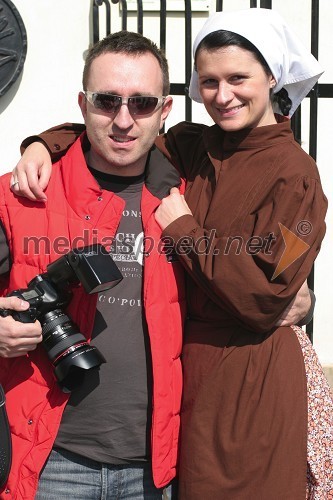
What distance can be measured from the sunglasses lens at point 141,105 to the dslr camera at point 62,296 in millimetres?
446

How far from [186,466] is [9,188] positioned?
3.20 ft

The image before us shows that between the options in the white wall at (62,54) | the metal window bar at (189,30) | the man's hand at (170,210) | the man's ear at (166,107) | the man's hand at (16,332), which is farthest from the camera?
the white wall at (62,54)

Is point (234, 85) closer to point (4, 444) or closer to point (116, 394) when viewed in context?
point (116, 394)

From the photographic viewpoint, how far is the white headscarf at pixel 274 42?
2.29 metres

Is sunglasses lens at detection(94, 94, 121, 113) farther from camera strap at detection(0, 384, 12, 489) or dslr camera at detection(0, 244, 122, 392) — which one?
camera strap at detection(0, 384, 12, 489)

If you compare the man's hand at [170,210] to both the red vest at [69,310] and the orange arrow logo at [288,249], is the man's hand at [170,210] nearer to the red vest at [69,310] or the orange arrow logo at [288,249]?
the red vest at [69,310]

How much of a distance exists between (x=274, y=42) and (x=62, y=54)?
6.41 feet

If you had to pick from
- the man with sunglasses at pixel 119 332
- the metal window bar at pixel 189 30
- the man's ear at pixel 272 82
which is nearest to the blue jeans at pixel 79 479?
the man with sunglasses at pixel 119 332

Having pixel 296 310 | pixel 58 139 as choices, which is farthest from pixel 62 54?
pixel 296 310

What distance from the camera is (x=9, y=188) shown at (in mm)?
2293

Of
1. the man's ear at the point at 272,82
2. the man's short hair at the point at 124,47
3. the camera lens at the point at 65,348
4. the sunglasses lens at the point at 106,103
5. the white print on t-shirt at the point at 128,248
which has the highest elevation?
the man's short hair at the point at 124,47

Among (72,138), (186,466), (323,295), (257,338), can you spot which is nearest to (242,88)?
(72,138)

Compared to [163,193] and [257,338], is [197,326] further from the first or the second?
[163,193]

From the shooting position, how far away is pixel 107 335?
2248 millimetres
